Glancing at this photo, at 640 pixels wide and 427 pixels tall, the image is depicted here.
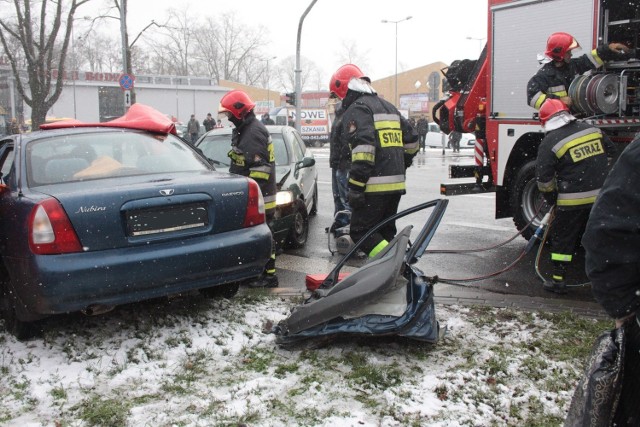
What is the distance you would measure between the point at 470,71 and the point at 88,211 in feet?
23.4

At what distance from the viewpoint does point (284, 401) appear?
10.9 ft

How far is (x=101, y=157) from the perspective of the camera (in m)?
4.63

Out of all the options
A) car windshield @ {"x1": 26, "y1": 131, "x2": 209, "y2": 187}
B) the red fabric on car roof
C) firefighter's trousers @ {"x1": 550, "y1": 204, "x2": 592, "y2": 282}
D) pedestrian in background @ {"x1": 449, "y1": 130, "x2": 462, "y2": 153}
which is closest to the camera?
car windshield @ {"x1": 26, "y1": 131, "x2": 209, "y2": 187}

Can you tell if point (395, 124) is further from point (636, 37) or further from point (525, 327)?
point (636, 37)

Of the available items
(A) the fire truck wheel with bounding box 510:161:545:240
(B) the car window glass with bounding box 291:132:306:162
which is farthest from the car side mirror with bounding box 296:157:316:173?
(A) the fire truck wheel with bounding box 510:161:545:240

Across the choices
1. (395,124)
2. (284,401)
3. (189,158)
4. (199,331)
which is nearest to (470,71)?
(395,124)

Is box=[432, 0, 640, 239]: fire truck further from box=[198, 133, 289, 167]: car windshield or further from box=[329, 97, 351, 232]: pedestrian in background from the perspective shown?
box=[198, 133, 289, 167]: car windshield

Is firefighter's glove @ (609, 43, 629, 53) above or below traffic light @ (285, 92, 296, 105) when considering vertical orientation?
below

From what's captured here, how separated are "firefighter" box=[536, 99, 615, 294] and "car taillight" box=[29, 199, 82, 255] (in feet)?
12.5

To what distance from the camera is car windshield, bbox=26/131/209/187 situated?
14.6ft

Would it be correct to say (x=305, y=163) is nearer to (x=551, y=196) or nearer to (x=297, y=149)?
(x=297, y=149)

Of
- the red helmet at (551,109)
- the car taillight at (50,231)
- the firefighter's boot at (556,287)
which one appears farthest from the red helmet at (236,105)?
the firefighter's boot at (556,287)

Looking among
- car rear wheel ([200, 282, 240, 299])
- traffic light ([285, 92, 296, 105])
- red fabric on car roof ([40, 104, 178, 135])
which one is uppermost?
traffic light ([285, 92, 296, 105])

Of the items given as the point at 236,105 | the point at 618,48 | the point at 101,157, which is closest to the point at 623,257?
the point at 101,157
